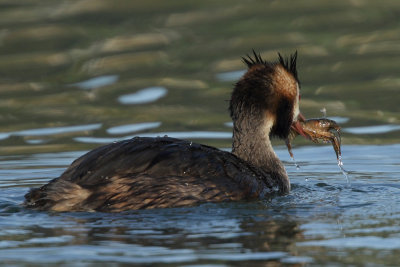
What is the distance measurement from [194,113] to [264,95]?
4291 millimetres

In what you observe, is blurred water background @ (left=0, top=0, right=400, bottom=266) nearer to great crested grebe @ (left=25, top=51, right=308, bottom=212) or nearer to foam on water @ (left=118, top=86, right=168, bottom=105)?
foam on water @ (left=118, top=86, right=168, bottom=105)

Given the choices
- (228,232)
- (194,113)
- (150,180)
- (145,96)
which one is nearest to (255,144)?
(150,180)

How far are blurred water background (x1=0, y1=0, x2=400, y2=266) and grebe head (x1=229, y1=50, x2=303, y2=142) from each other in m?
0.73

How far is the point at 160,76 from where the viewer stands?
47.0 ft

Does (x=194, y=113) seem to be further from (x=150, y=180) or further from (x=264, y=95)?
(x=150, y=180)

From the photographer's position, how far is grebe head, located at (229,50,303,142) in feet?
28.3

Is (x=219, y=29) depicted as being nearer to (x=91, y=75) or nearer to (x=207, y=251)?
(x=91, y=75)

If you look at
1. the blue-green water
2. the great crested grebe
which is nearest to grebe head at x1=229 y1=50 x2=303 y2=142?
the great crested grebe

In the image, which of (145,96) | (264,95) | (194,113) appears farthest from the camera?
(145,96)

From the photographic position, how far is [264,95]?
8.64 metres

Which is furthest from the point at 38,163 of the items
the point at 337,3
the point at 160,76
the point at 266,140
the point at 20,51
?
the point at 337,3

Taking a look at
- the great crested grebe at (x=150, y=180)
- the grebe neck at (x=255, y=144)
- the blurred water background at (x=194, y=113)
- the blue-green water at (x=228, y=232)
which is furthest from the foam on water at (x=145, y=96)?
the great crested grebe at (x=150, y=180)

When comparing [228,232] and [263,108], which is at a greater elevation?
[263,108]

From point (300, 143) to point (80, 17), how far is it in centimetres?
550
